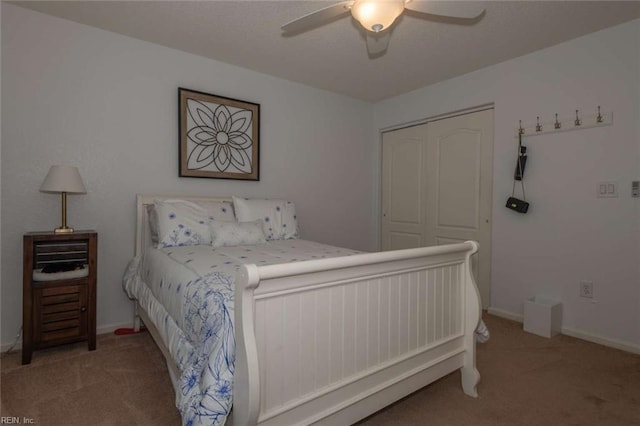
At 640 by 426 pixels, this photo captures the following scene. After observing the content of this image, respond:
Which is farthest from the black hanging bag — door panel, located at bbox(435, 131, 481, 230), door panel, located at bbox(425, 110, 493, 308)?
door panel, located at bbox(435, 131, 481, 230)

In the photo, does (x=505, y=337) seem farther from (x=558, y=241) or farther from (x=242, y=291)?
(x=242, y=291)

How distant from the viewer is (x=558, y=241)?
108 inches

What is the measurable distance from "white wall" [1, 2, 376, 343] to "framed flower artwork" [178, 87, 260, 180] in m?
0.08

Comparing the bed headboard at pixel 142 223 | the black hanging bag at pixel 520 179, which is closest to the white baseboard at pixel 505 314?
the black hanging bag at pixel 520 179

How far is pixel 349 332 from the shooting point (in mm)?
1390

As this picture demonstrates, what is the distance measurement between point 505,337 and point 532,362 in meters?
0.41

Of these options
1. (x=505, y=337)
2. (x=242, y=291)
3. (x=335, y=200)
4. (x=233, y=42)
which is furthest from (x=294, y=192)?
(x=242, y=291)

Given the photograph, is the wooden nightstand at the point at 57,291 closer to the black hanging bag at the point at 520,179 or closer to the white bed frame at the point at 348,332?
the white bed frame at the point at 348,332

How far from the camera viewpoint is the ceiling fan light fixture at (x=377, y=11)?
5.37 ft

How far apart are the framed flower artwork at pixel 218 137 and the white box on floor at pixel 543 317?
104 inches

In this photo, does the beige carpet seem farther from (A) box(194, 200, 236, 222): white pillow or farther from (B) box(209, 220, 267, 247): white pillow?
(A) box(194, 200, 236, 222): white pillow

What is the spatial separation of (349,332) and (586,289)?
2270 millimetres

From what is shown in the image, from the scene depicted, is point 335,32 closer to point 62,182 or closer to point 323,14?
point 323,14

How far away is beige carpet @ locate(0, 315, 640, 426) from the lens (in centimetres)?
162
